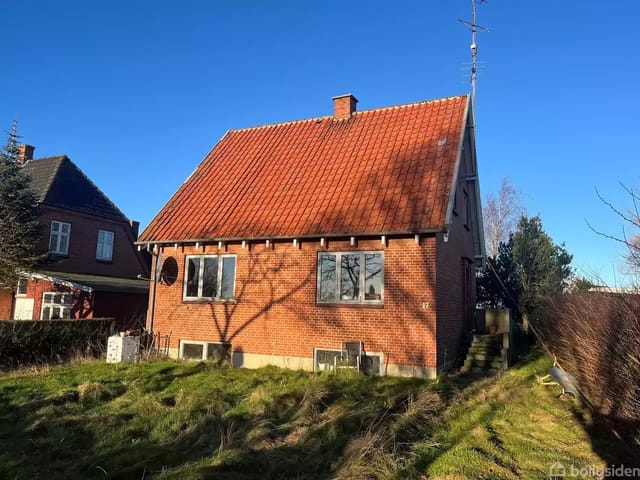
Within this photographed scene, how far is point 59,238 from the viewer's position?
82.7 ft

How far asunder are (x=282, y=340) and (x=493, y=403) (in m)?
6.17

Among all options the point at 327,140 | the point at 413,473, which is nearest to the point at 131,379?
the point at 413,473

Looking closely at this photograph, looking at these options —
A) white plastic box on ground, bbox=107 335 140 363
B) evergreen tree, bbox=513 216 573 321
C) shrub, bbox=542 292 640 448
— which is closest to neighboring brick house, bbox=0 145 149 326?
white plastic box on ground, bbox=107 335 140 363

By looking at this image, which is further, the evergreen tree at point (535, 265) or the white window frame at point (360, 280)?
the evergreen tree at point (535, 265)

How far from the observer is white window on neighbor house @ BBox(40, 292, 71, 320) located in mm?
20625

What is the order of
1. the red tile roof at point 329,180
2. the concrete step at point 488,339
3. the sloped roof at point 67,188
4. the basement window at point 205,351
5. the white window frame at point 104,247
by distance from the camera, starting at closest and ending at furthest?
1. the red tile roof at point 329,180
2. the concrete step at point 488,339
3. the basement window at point 205,351
4. the sloped roof at point 67,188
5. the white window frame at point 104,247

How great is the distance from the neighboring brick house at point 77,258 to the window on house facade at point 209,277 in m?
4.12

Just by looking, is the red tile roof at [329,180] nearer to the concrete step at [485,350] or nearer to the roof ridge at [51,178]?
the concrete step at [485,350]

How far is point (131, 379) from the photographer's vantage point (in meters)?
11.6

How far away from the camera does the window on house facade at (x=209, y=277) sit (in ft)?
48.1

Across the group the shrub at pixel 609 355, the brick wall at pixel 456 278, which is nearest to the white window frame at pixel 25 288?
the brick wall at pixel 456 278

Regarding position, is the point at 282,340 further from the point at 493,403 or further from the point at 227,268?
the point at 493,403

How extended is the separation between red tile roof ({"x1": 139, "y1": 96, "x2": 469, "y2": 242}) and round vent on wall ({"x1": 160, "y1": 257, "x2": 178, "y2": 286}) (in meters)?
0.84

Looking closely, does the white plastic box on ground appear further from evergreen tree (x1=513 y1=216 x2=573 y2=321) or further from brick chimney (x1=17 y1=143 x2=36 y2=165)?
brick chimney (x1=17 y1=143 x2=36 y2=165)
